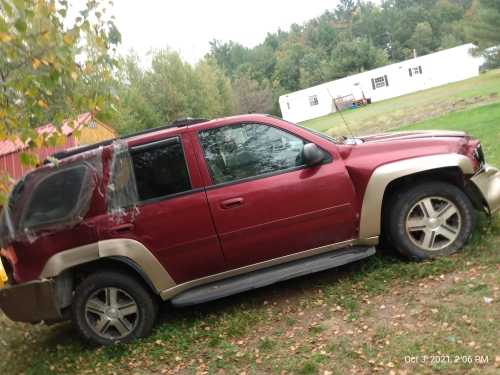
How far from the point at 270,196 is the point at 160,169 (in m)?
1.11

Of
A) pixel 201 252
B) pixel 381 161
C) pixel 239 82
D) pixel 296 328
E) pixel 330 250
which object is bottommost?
pixel 296 328

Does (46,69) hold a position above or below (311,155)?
above

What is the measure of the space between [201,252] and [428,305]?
2122 mm

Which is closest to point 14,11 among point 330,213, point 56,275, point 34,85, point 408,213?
point 34,85

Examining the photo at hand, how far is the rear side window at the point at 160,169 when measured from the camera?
4.75 m

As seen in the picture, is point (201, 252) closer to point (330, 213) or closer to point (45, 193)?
point (330, 213)

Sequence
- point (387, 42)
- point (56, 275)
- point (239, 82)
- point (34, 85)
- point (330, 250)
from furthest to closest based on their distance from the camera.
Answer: point (387, 42), point (239, 82), point (330, 250), point (56, 275), point (34, 85)

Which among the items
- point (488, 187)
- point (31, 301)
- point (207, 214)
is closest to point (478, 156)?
Answer: point (488, 187)

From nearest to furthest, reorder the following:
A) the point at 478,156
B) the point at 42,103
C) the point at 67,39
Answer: the point at 67,39 < the point at 42,103 < the point at 478,156

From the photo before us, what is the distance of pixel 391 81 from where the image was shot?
50406 millimetres

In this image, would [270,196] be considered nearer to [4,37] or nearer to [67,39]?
[67,39]

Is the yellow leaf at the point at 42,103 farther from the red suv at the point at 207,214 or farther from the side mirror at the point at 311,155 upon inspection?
the side mirror at the point at 311,155

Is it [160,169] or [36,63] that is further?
[160,169]

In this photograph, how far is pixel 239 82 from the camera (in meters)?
60.4
